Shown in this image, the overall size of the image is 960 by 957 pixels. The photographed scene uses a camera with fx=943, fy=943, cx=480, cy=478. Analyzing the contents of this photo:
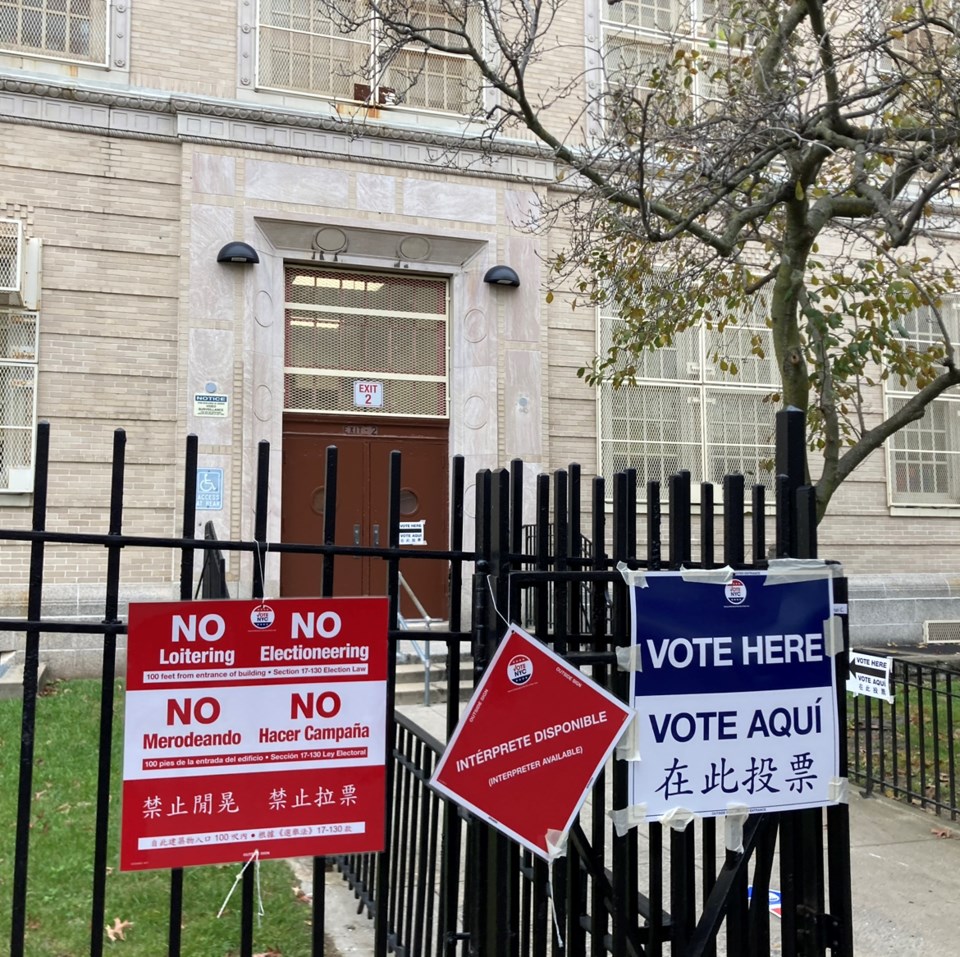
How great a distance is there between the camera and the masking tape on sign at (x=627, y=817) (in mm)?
2707

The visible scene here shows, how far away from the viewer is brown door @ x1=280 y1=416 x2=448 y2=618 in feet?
38.9

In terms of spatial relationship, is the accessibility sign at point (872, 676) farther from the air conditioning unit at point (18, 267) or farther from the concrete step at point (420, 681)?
the air conditioning unit at point (18, 267)

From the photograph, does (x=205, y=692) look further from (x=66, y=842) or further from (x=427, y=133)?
(x=427, y=133)

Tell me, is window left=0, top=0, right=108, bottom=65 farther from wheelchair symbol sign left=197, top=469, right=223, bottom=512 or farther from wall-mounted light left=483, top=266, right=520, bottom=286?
wall-mounted light left=483, top=266, right=520, bottom=286

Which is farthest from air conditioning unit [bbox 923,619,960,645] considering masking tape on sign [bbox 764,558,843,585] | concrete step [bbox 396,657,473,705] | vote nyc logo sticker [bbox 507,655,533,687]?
vote nyc logo sticker [bbox 507,655,533,687]

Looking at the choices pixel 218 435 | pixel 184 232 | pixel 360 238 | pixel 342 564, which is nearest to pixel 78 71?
pixel 184 232

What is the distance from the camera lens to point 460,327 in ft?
40.7

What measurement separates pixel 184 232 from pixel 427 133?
3.35 meters

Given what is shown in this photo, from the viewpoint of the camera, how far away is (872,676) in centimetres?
694

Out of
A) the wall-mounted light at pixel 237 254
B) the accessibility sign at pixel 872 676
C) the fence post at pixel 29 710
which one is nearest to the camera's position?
the fence post at pixel 29 710

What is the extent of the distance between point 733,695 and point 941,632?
12510 mm

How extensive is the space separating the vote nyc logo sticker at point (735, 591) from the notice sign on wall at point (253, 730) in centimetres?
103

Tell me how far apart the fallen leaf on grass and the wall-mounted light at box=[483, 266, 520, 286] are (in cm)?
931

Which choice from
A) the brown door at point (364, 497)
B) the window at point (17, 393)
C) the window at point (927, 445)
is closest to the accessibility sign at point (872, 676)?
the brown door at point (364, 497)
